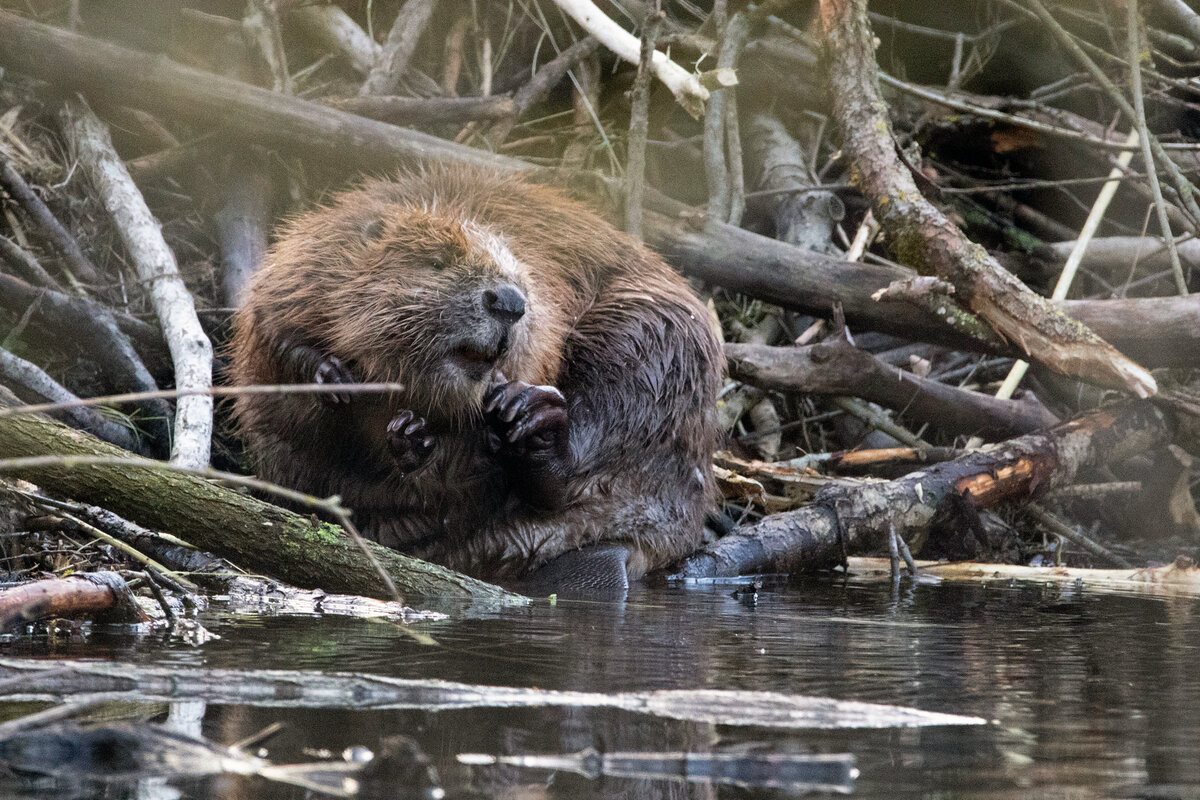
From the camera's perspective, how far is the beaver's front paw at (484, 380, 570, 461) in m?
3.19

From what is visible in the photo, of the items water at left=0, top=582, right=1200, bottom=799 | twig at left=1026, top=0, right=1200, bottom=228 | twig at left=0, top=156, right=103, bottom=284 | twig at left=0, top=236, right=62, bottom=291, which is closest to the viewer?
water at left=0, top=582, right=1200, bottom=799

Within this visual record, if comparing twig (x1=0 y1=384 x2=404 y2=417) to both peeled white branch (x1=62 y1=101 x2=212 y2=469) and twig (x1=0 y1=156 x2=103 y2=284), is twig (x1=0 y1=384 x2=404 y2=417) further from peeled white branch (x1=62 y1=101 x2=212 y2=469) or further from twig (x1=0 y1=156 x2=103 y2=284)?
twig (x1=0 y1=156 x2=103 y2=284)

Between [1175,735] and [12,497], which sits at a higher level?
[12,497]

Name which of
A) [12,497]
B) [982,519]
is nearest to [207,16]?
[12,497]

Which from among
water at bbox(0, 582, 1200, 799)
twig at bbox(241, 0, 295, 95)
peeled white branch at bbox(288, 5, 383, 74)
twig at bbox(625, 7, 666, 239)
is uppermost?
peeled white branch at bbox(288, 5, 383, 74)

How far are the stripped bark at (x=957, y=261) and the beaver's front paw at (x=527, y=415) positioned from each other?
1.37m

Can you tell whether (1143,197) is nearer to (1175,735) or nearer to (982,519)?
(982,519)

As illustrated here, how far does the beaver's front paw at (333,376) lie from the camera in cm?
311

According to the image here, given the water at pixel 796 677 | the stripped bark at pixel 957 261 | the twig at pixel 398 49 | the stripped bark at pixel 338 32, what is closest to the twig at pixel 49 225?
the twig at pixel 398 49

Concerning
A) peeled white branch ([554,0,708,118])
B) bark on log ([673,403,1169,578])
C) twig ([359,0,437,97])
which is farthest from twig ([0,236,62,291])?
bark on log ([673,403,1169,578])

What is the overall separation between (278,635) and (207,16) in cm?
357

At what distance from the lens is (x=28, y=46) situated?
164 inches

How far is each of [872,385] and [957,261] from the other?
68 centimetres

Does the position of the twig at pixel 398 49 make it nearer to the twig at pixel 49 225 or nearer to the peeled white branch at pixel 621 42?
the peeled white branch at pixel 621 42
